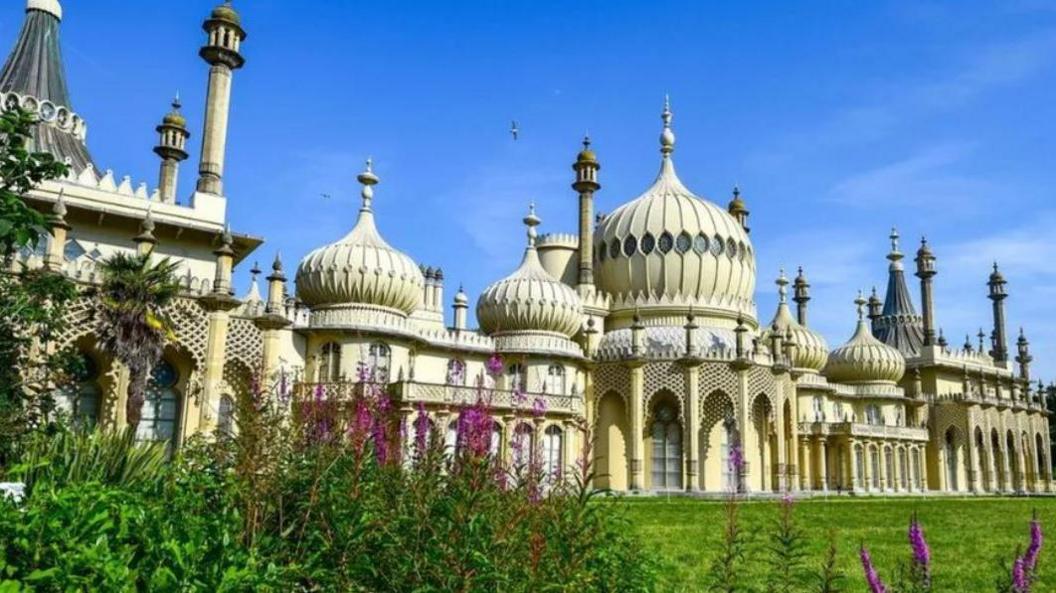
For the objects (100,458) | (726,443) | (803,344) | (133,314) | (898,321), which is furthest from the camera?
(898,321)

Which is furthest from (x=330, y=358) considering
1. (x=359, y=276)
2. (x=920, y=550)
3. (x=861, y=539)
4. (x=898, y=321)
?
(x=898, y=321)

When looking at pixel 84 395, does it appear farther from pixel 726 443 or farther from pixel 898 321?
pixel 898 321

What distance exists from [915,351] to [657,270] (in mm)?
32530

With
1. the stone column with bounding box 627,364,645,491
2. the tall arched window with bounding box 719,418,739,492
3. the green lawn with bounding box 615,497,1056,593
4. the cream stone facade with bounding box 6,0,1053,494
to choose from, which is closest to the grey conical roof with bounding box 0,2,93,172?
the cream stone facade with bounding box 6,0,1053,494

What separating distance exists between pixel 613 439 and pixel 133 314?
1897cm

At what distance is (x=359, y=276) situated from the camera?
Result: 29016 millimetres

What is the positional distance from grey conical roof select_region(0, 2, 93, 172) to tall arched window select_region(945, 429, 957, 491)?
4743 centimetres

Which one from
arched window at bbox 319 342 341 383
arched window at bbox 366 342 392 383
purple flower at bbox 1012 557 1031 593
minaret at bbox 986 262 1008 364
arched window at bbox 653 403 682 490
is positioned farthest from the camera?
minaret at bbox 986 262 1008 364

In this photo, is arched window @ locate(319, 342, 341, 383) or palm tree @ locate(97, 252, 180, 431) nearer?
palm tree @ locate(97, 252, 180, 431)

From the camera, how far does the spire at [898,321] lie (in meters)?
63.7

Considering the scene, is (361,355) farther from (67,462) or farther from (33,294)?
(67,462)

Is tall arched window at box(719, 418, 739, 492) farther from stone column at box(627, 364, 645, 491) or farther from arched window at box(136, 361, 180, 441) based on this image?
arched window at box(136, 361, 180, 441)

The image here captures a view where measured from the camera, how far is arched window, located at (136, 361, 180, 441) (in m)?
24.2

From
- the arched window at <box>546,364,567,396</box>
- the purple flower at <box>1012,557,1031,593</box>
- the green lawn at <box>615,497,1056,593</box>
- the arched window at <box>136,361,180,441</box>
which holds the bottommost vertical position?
the green lawn at <box>615,497,1056,593</box>
